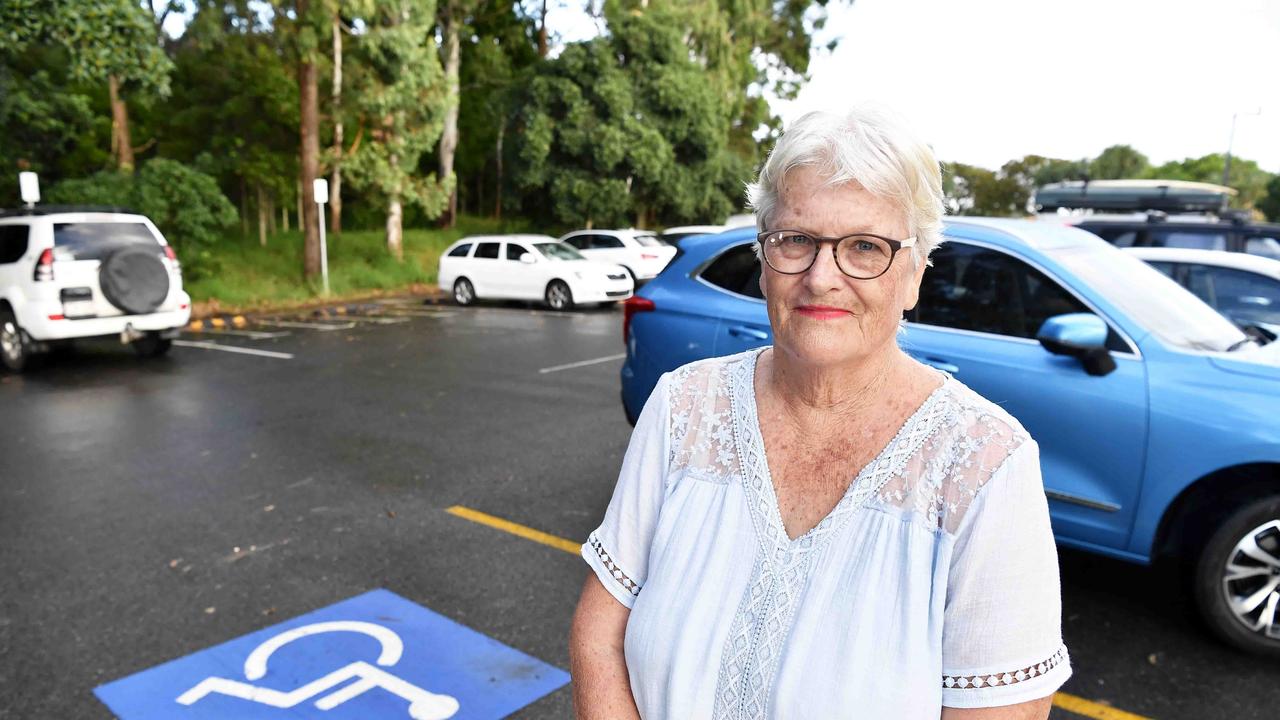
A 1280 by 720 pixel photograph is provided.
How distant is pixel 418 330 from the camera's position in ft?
47.7

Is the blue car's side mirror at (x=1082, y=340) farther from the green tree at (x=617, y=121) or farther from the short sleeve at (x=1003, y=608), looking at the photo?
the green tree at (x=617, y=121)

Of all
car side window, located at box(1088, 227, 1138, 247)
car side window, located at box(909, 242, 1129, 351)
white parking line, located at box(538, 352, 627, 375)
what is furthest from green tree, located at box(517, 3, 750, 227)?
car side window, located at box(909, 242, 1129, 351)

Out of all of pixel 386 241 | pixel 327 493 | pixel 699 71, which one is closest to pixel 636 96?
pixel 699 71

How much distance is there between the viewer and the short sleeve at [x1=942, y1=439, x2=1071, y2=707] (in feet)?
4.67

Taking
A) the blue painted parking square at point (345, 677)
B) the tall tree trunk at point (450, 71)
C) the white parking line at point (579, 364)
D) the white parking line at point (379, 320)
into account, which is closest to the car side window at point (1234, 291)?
Answer: the blue painted parking square at point (345, 677)

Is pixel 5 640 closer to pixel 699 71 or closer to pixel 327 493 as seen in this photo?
pixel 327 493

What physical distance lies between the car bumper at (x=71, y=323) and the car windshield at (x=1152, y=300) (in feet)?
34.4

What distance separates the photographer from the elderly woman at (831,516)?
1.44 m

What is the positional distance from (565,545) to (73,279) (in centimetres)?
861

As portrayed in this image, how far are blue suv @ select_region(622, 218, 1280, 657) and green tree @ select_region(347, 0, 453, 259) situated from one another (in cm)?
1793

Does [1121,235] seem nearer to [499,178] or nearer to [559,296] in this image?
[559,296]

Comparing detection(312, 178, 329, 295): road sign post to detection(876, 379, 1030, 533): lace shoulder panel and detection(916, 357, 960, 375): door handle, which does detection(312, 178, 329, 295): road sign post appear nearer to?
detection(916, 357, 960, 375): door handle

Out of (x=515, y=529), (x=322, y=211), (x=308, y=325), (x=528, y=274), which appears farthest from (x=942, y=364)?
(x=322, y=211)

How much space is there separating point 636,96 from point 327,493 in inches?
866
